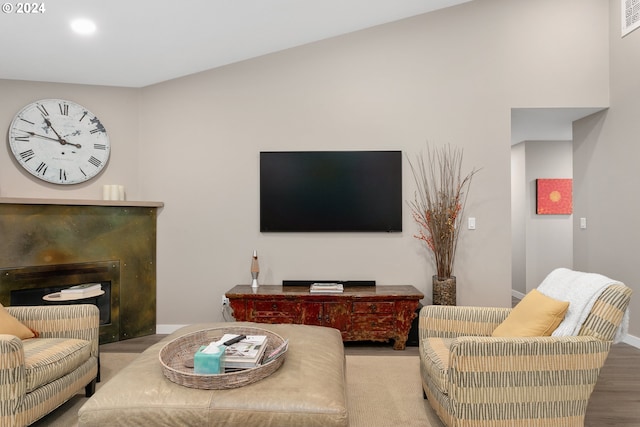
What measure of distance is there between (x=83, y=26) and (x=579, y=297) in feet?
12.2

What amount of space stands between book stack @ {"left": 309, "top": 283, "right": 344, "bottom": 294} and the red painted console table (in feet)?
0.15

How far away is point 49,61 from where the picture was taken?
10.8ft

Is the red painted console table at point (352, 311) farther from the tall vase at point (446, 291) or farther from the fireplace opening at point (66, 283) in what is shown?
the fireplace opening at point (66, 283)

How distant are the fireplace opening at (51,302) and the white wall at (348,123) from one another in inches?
19.3

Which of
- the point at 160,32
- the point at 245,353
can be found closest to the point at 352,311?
the point at 245,353

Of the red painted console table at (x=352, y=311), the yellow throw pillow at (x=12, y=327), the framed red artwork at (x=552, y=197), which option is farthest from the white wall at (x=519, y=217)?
the yellow throw pillow at (x=12, y=327)

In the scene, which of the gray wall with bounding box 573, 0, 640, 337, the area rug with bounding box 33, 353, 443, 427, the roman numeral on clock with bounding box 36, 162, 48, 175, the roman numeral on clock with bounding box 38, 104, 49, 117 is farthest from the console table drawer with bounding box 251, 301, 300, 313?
the gray wall with bounding box 573, 0, 640, 337

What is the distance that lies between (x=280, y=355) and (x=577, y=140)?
422cm

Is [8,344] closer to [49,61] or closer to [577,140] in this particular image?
[49,61]

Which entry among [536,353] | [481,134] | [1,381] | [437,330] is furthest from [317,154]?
[1,381]

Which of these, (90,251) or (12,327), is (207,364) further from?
(90,251)

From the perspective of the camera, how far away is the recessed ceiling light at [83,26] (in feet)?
9.25

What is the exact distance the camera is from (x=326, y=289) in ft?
11.4

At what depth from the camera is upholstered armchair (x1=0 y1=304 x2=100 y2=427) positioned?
6.03ft
